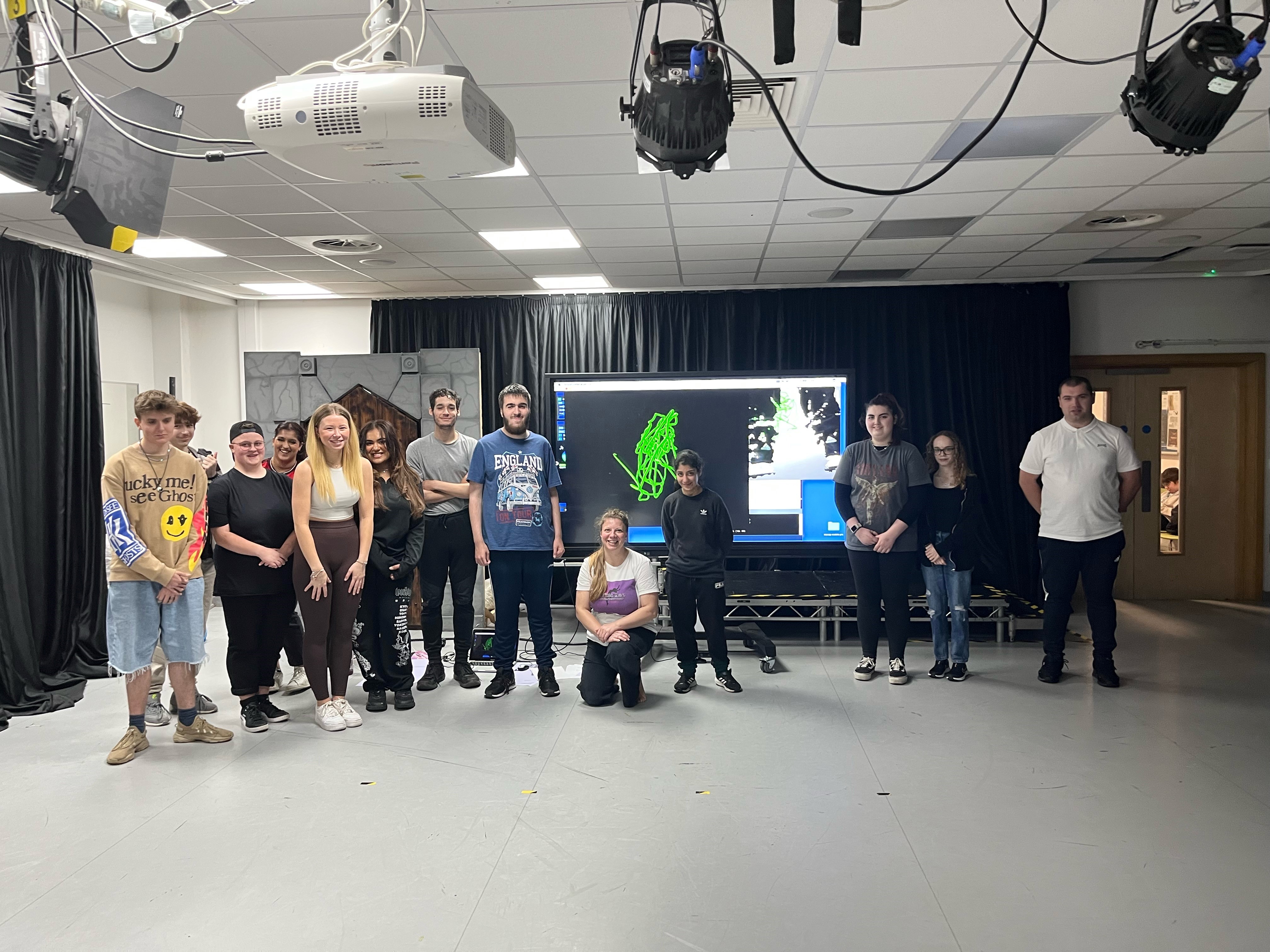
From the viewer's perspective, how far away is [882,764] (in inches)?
124

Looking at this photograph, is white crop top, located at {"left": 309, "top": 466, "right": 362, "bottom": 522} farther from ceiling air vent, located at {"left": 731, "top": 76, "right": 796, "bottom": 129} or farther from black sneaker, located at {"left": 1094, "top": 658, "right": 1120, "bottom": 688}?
black sneaker, located at {"left": 1094, "top": 658, "right": 1120, "bottom": 688}

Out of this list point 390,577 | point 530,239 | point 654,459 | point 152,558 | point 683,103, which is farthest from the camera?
point 654,459

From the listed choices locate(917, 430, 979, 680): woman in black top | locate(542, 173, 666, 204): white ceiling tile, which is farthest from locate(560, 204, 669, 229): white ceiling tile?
locate(917, 430, 979, 680): woman in black top

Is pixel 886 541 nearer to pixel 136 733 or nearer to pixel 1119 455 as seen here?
pixel 1119 455

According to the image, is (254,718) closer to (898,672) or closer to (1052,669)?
(898,672)

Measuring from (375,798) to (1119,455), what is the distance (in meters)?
3.61

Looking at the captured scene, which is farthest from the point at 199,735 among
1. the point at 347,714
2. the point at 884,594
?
the point at 884,594

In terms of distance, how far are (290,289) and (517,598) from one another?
12.7 feet

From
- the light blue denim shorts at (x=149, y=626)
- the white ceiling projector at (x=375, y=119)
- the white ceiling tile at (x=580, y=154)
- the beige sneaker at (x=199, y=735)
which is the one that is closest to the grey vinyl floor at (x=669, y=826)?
the beige sneaker at (x=199, y=735)

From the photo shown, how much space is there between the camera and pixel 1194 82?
72.9 inches

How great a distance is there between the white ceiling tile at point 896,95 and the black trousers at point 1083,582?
217cm

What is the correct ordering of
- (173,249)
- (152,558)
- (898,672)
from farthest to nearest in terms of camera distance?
(173,249) < (898,672) < (152,558)

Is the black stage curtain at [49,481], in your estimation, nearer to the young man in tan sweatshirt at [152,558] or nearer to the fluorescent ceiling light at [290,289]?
the young man in tan sweatshirt at [152,558]

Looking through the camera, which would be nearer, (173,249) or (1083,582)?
(1083,582)
